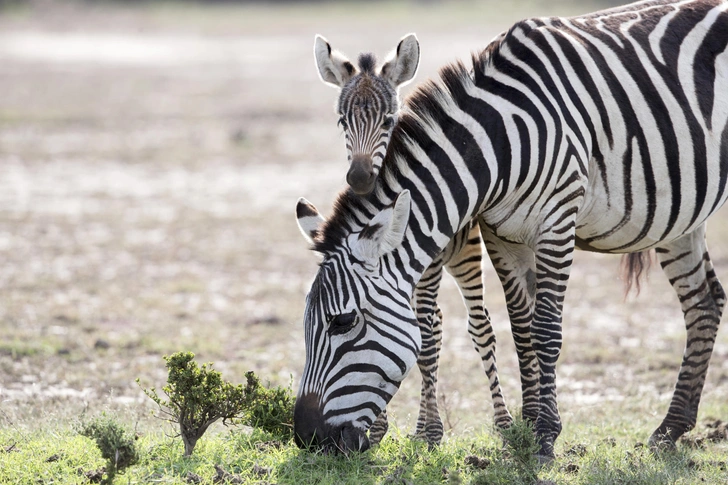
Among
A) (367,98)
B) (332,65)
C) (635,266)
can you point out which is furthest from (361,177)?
(635,266)

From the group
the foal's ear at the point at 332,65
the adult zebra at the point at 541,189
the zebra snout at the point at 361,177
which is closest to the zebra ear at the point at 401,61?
the foal's ear at the point at 332,65

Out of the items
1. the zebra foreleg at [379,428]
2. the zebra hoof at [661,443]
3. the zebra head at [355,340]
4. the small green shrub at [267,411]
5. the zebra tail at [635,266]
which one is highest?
the zebra tail at [635,266]

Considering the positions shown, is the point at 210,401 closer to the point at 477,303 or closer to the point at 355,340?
the point at 355,340

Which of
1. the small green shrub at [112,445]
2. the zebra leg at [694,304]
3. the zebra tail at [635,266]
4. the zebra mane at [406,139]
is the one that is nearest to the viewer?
the small green shrub at [112,445]

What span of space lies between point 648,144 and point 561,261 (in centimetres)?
118

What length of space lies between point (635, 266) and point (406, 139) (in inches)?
126

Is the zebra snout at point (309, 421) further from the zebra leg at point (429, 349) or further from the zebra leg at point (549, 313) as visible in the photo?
the zebra leg at point (549, 313)

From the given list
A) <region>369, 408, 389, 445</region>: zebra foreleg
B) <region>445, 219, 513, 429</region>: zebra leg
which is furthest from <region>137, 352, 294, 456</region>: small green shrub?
<region>445, 219, 513, 429</region>: zebra leg

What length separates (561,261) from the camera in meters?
5.87

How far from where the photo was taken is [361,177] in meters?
5.61


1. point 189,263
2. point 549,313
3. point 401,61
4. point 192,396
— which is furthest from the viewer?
point 189,263

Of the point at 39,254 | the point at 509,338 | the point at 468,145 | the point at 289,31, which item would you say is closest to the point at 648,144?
the point at 468,145

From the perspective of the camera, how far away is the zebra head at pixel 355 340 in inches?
205

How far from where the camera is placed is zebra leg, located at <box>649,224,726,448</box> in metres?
7.16
